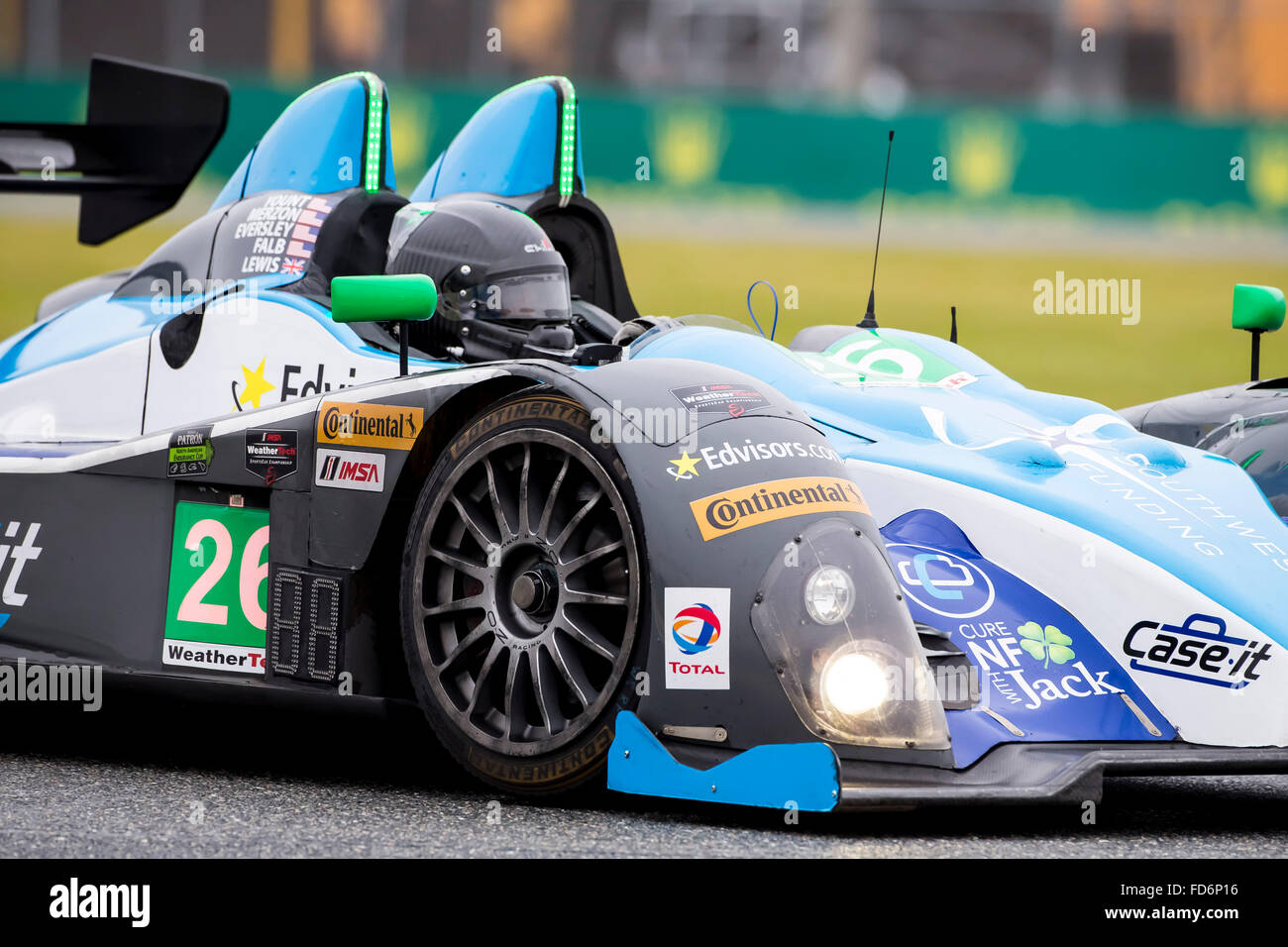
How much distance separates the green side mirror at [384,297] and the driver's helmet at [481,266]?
102cm

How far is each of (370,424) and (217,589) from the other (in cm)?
68

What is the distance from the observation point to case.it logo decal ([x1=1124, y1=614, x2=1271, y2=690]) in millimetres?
4422

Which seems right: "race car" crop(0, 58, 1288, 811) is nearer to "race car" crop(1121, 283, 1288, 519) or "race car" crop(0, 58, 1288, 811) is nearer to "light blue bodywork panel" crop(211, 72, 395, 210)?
"race car" crop(1121, 283, 1288, 519)

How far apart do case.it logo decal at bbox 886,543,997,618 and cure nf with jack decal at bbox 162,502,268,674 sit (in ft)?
5.59

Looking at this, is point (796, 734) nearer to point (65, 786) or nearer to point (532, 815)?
point (532, 815)

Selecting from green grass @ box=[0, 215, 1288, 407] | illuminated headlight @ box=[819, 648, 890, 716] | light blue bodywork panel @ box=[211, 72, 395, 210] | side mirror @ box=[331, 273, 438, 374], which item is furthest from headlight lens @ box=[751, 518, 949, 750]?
green grass @ box=[0, 215, 1288, 407]

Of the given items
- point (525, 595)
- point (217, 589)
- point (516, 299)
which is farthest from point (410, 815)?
point (516, 299)

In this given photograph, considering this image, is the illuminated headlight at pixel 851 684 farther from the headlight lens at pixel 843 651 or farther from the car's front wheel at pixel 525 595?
the car's front wheel at pixel 525 595

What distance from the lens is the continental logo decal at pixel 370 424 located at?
4680 millimetres

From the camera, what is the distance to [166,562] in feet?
16.7

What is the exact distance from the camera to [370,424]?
475cm

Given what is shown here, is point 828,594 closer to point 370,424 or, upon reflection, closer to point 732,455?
point 732,455

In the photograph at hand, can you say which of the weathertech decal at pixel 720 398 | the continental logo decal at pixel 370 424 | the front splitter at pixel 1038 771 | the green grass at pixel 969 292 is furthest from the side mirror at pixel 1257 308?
the green grass at pixel 969 292
